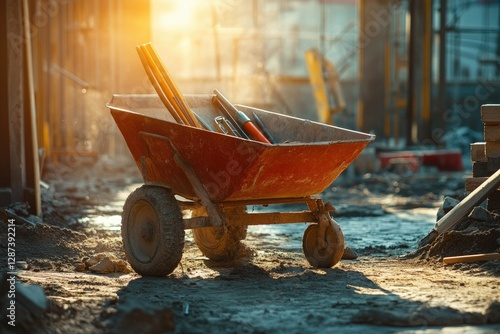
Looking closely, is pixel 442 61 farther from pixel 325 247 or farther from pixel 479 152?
pixel 325 247

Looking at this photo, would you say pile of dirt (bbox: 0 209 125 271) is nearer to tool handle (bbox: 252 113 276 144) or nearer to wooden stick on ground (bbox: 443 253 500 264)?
tool handle (bbox: 252 113 276 144)

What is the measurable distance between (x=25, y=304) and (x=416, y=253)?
3.50 meters

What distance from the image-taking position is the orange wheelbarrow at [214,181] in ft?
18.4

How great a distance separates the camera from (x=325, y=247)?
6.19 metres

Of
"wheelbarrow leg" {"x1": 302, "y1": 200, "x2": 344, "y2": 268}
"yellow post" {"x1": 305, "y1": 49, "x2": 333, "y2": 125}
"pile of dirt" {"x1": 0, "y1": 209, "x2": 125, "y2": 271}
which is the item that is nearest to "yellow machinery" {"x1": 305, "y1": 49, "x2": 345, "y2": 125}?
"yellow post" {"x1": 305, "y1": 49, "x2": 333, "y2": 125}

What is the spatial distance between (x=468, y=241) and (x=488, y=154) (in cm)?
99

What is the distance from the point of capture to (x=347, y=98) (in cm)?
2631

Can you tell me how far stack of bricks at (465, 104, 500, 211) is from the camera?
6.98 m

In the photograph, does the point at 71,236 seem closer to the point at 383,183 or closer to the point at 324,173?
the point at 324,173

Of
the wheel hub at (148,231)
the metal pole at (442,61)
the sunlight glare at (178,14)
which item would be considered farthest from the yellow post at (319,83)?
the wheel hub at (148,231)

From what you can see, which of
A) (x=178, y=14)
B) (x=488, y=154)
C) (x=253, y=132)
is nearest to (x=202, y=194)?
(x=253, y=132)

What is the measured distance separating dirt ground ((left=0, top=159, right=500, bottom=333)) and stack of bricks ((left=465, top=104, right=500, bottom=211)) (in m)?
0.41

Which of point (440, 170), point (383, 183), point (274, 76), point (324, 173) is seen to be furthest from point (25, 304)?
point (274, 76)

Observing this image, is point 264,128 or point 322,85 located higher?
point 322,85
